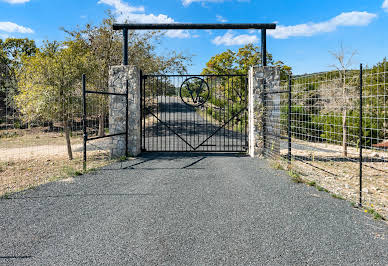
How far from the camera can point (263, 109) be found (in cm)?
760

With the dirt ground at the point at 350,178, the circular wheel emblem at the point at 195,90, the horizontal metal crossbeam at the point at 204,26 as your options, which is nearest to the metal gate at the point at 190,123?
the circular wheel emblem at the point at 195,90

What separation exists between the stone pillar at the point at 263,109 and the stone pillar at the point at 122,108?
135 inches

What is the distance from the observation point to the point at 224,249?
278 cm

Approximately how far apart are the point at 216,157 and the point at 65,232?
17.3 feet

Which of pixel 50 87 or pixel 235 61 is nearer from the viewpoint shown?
pixel 50 87

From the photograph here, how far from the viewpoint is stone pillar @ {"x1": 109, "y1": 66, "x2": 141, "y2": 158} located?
7.64 meters

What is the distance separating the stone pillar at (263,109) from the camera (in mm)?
7527

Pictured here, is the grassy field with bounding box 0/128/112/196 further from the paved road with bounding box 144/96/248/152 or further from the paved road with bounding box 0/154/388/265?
the paved road with bounding box 144/96/248/152

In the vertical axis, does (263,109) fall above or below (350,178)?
above

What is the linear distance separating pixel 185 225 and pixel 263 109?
5.11m

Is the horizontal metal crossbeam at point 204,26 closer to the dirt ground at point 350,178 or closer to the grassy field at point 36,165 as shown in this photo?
the dirt ground at point 350,178

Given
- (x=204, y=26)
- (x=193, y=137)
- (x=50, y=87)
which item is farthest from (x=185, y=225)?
(x=193, y=137)

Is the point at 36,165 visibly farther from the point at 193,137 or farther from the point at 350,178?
the point at 350,178

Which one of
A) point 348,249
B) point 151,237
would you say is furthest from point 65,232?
point 348,249
